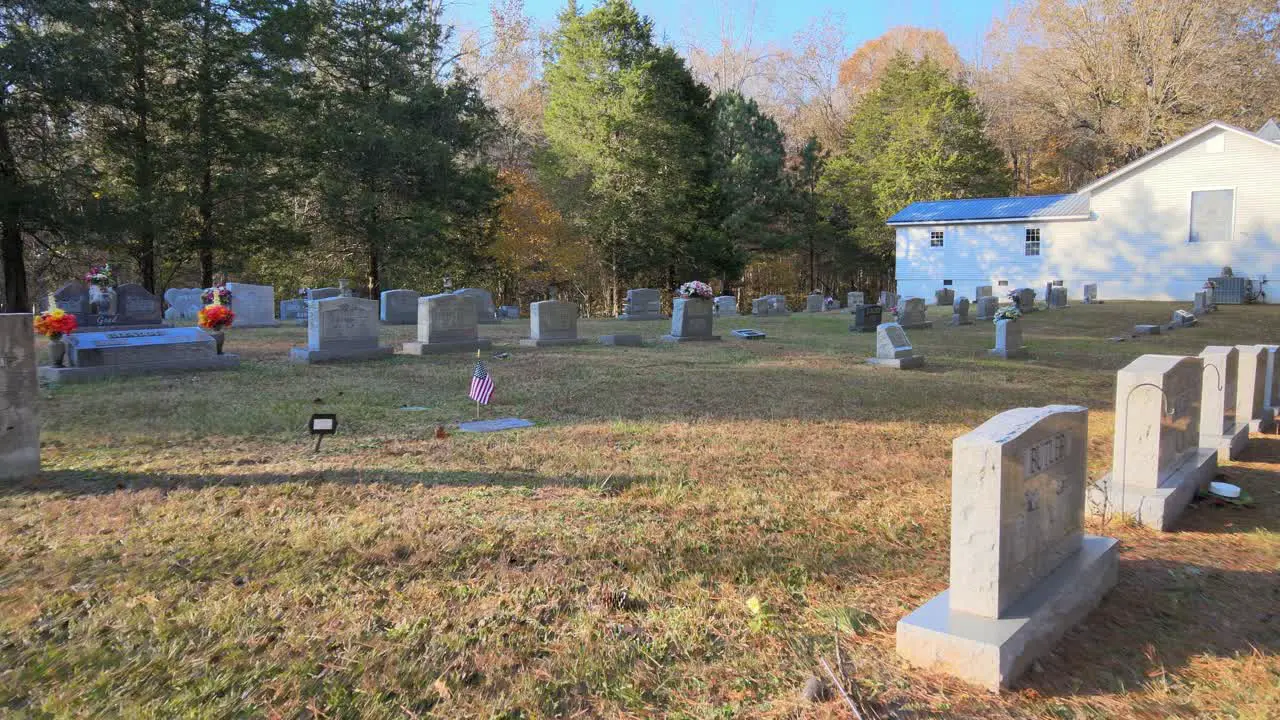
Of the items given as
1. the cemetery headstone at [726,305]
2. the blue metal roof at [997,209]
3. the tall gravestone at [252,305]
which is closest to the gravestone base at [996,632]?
the tall gravestone at [252,305]

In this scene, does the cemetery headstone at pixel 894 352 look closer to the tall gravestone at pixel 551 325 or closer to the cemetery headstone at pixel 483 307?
the tall gravestone at pixel 551 325

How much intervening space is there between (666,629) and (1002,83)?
51.2 metres

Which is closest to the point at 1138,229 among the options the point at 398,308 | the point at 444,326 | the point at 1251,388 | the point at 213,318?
the point at 1251,388

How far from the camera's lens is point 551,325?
1556 cm

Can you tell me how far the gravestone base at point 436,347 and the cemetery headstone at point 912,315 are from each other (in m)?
12.0

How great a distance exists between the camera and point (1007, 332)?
14.1 metres

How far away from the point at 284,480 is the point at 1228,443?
7.33 meters

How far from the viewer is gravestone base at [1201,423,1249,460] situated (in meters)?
6.23

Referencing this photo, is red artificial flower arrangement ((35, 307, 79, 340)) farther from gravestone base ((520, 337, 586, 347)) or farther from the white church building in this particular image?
the white church building

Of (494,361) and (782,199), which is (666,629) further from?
(782,199)

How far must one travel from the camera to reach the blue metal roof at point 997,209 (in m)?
33.3

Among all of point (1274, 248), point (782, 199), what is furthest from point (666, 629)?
point (782, 199)

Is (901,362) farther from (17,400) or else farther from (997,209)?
(997,209)

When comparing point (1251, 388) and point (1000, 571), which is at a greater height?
point (1251, 388)
